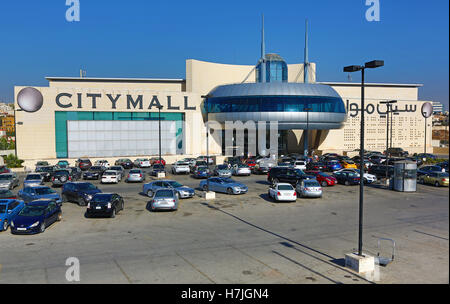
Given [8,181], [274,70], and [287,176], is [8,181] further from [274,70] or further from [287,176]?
[274,70]

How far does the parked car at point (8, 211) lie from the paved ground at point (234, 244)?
23.8 inches

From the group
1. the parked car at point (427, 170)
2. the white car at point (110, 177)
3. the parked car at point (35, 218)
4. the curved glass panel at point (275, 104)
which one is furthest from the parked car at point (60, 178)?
the curved glass panel at point (275, 104)

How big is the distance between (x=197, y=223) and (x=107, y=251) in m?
5.71

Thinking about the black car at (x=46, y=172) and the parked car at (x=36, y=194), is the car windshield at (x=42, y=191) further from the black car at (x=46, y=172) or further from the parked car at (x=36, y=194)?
the black car at (x=46, y=172)

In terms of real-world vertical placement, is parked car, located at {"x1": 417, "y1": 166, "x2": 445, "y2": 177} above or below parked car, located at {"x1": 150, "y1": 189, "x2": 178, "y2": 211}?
above

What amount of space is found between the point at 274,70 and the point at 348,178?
4429 centimetres

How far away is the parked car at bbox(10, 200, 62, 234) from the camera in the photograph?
54.7 ft

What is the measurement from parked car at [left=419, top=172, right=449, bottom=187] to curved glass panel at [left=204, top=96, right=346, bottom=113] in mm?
Result: 29600

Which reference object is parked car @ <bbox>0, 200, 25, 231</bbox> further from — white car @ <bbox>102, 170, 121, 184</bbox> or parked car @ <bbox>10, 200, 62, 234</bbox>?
white car @ <bbox>102, 170, 121, 184</bbox>

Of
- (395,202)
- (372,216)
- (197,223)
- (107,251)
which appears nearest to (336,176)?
(395,202)

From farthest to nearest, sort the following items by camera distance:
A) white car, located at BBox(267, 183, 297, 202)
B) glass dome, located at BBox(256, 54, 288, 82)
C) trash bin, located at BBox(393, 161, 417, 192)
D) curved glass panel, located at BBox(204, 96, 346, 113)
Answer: glass dome, located at BBox(256, 54, 288, 82) → curved glass panel, located at BBox(204, 96, 346, 113) → trash bin, located at BBox(393, 161, 417, 192) → white car, located at BBox(267, 183, 297, 202)

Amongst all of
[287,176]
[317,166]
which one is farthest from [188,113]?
[287,176]

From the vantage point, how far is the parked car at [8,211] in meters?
17.5

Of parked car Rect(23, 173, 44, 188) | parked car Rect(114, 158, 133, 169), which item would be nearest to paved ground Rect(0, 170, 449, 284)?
parked car Rect(23, 173, 44, 188)
